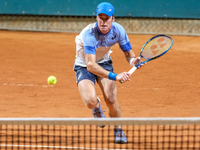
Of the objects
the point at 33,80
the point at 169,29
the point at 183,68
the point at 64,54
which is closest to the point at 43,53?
the point at 64,54

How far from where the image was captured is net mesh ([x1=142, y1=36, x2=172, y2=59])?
16.9 feet

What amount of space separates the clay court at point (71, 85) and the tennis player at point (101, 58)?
104 centimetres

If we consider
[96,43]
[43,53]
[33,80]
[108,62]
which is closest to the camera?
[96,43]

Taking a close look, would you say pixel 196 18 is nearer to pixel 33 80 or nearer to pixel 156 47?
pixel 33 80

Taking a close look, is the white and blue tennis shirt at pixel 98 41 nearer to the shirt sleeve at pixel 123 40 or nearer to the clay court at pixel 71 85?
the shirt sleeve at pixel 123 40

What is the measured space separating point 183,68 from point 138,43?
173 inches

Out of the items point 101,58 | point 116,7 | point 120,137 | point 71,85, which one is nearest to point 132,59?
point 101,58

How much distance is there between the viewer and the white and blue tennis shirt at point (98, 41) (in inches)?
186

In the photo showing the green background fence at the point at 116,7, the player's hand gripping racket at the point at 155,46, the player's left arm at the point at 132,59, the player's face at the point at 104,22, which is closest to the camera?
the player's face at the point at 104,22

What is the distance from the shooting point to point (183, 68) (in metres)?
10.0

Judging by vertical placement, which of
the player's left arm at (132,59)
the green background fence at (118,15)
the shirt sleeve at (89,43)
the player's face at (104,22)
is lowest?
the player's left arm at (132,59)

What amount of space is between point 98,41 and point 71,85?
326 centimetres

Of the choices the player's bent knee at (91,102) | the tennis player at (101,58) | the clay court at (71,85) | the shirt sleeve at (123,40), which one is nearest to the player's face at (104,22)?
the tennis player at (101,58)

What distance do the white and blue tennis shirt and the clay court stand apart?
3.98ft
